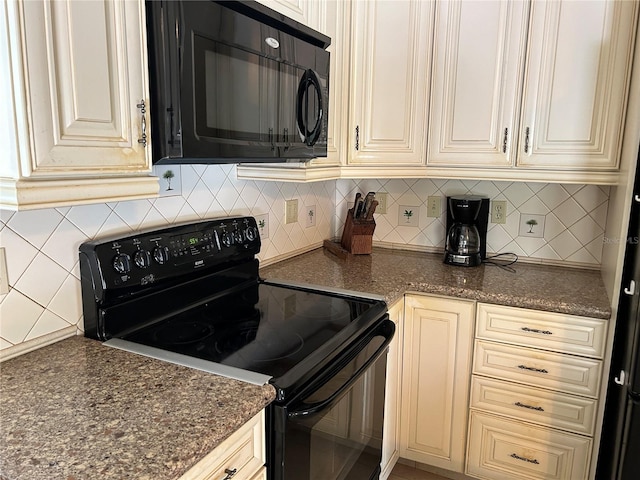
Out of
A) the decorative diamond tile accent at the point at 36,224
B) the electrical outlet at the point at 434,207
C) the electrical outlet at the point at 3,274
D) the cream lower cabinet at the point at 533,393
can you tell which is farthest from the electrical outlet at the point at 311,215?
the electrical outlet at the point at 3,274

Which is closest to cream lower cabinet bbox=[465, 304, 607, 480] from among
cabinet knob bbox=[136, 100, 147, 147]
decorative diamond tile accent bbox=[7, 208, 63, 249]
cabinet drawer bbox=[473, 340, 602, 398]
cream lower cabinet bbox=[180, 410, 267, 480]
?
cabinet drawer bbox=[473, 340, 602, 398]

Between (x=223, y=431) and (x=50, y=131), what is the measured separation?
2.05 feet

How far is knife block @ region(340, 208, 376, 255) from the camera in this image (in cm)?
231

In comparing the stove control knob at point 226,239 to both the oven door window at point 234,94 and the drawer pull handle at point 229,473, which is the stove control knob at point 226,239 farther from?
the drawer pull handle at point 229,473

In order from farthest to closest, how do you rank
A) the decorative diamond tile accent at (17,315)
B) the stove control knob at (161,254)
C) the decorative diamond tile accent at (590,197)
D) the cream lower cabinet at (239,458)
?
the decorative diamond tile accent at (590,197), the stove control knob at (161,254), the decorative diamond tile accent at (17,315), the cream lower cabinet at (239,458)

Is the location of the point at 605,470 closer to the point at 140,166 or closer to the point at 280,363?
the point at 280,363

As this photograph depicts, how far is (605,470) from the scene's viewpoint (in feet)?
5.43

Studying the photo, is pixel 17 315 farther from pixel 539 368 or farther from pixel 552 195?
pixel 552 195

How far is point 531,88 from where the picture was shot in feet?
6.12

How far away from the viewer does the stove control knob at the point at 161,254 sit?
1.39 metres

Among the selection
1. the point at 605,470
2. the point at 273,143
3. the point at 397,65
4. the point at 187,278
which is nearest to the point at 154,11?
the point at 273,143

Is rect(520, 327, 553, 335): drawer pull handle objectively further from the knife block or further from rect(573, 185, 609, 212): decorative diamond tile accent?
the knife block

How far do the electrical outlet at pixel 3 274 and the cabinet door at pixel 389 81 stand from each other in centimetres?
131

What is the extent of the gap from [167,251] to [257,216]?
1.98 feet
